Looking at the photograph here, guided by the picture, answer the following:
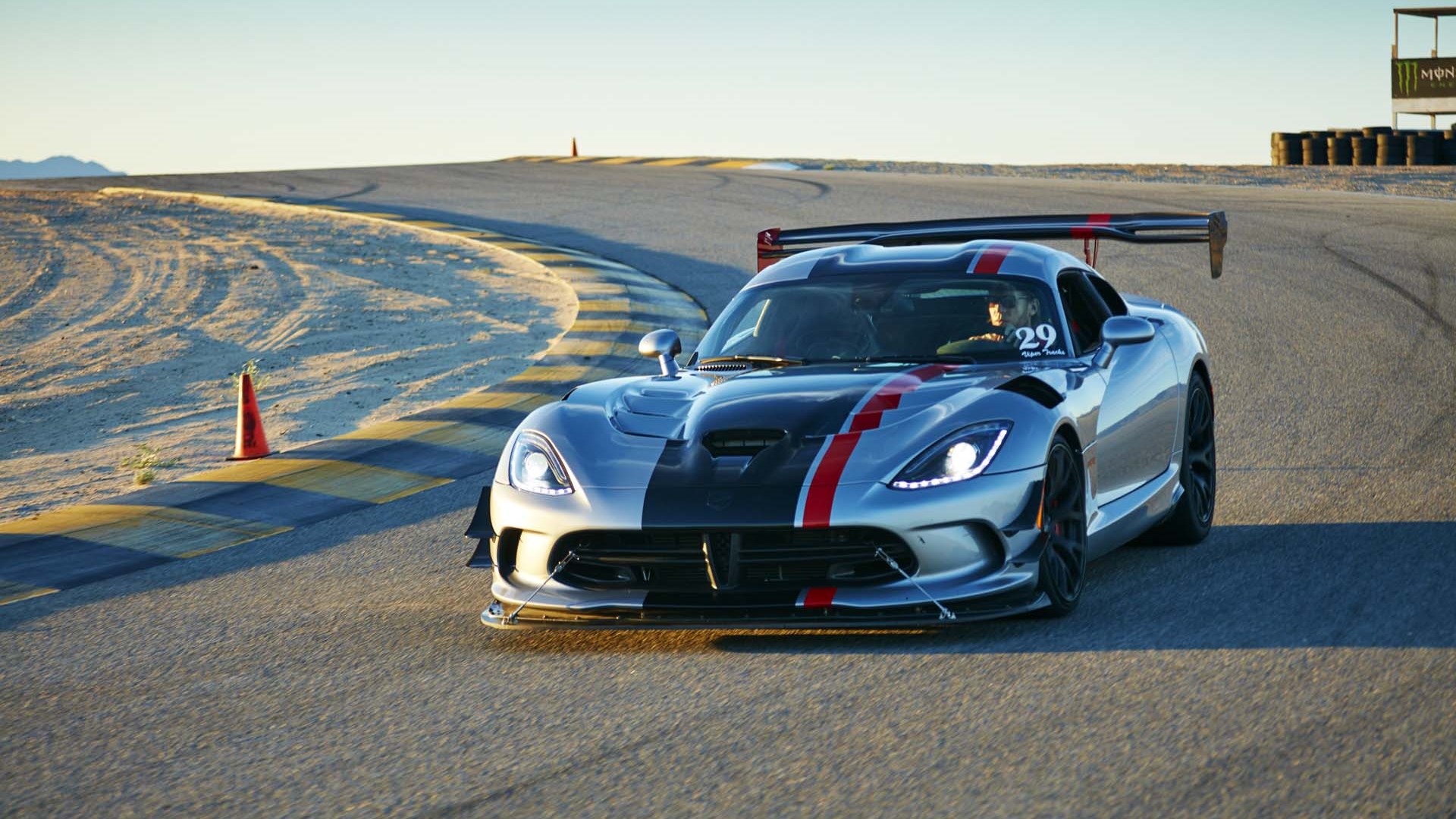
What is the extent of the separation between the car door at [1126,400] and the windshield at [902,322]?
22cm

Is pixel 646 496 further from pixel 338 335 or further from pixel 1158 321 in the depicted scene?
pixel 338 335

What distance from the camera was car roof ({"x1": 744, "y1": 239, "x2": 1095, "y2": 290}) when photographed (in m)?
6.57

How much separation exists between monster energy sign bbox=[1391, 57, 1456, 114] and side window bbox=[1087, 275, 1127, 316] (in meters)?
37.6

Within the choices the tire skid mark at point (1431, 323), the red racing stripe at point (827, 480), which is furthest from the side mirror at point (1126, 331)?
the tire skid mark at point (1431, 323)

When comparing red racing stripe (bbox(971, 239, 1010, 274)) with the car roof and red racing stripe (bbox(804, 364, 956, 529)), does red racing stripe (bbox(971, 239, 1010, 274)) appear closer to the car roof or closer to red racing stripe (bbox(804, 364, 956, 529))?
the car roof

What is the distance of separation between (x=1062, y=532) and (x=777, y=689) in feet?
4.25

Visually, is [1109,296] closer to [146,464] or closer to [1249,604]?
[1249,604]

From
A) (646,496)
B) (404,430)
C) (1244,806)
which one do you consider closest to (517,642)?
(646,496)

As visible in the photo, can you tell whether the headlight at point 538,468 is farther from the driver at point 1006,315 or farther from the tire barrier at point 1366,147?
the tire barrier at point 1366,147

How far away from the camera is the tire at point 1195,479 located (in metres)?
6.61

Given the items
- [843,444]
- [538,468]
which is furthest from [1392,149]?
[538,468]

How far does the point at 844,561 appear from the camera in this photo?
5.00 meters

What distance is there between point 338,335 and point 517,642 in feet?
31.7

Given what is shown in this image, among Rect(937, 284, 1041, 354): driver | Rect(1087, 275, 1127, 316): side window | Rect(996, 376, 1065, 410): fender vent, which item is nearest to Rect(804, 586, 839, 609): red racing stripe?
Rect(996, 376, 1065, 410): fender vent
